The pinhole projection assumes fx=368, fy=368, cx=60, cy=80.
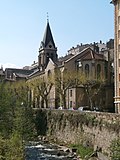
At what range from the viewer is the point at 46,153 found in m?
50.3

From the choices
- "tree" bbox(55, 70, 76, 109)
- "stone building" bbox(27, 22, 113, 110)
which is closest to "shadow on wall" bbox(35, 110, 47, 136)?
"tree" bbox(55, 70, 76, 109)

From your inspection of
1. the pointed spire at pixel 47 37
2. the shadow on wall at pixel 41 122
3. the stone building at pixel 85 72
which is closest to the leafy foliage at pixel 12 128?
the shadow on wall at pixel 41 122

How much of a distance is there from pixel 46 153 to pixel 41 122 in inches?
778

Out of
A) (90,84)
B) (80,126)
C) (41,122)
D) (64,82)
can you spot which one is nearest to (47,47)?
(64,82)

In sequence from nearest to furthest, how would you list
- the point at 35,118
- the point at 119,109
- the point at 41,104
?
the point at 119,109, the point at 35,118, the point at 41,104

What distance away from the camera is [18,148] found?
28.0 m

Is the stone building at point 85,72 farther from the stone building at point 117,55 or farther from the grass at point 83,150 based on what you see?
the grass at point 83,150

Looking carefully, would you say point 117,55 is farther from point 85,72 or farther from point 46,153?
point 85,72

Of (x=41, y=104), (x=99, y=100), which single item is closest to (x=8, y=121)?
(x=99, y=100)

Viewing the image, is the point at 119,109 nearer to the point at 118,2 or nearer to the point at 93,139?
the point at 93,139

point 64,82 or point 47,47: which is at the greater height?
point 47,47

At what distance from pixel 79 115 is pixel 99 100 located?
28454 millimetres

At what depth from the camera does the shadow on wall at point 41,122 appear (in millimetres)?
68675

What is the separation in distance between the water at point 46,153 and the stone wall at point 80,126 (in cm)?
322
